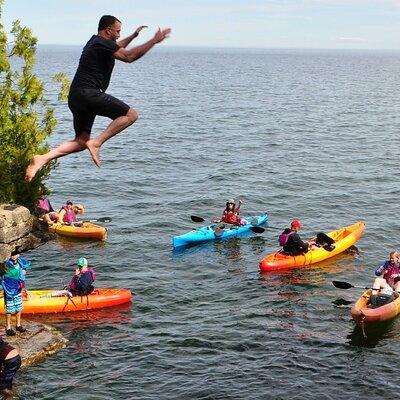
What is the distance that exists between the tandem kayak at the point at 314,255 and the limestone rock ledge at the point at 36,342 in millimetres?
9918

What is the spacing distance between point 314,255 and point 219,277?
4312 mm

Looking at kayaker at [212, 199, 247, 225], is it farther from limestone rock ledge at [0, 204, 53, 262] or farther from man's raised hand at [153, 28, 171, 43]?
man's raised hand at [153, 28, 171, 43]

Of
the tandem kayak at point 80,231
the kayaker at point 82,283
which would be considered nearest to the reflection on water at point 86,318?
the kayaker at point 82,283

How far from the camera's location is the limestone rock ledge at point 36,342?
17062 millimetres

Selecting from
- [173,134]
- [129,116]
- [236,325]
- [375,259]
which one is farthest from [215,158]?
[129,116]

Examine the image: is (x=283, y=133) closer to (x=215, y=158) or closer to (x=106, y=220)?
(x=215, y=158)

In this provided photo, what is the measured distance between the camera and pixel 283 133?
6706cm

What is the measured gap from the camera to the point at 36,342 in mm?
17750

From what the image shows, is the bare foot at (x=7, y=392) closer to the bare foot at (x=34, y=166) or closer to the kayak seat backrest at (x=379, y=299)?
the bare foot at (x=34, y=166)

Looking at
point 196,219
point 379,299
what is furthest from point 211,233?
point 379,299

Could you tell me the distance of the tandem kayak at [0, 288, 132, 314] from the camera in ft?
68.9

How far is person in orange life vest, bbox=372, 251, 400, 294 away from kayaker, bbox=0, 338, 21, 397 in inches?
469

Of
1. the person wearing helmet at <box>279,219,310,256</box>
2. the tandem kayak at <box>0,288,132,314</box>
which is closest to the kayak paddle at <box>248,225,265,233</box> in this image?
the person wearing helmet at <box>279,219,310,256</box>

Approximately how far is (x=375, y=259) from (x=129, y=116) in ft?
77.4
